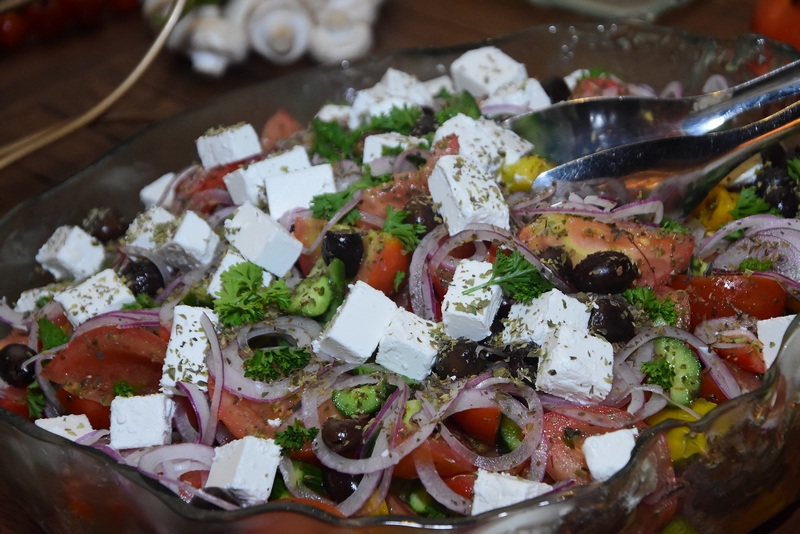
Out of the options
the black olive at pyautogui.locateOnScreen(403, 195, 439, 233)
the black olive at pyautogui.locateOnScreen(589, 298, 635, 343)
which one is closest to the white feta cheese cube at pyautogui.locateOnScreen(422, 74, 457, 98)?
the black olive at pyautogui.locateOnScreen(403, 195, 439, 233)

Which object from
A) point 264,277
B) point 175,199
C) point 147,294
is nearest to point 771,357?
point 264,277

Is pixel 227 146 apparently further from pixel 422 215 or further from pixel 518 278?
pixel 518 278

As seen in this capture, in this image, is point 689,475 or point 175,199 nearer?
point 689,475

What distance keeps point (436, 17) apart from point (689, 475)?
11.8 feet

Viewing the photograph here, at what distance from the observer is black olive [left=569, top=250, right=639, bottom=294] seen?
1955 millimetres

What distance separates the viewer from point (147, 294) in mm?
2391

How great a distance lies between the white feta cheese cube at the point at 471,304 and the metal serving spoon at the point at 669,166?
539 mm

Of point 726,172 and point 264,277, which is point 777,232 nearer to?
point 726,172

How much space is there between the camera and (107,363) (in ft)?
7.16

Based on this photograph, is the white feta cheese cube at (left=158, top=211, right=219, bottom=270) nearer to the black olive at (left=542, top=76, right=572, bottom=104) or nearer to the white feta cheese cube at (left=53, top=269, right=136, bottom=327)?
the white feta cheese cube at (left=53, top=269, right=136, bottom=327)

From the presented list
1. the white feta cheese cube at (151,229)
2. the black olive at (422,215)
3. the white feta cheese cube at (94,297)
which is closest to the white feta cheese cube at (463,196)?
the black olive at (422,215)

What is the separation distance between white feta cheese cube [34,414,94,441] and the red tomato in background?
3.27 meters

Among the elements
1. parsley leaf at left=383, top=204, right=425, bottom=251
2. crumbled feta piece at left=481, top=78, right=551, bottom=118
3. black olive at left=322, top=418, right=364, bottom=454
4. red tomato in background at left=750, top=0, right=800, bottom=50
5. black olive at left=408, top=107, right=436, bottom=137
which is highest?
red tomato in background at left=750, top=0, right=800, bottom=50

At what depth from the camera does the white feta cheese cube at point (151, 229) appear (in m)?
2.46
